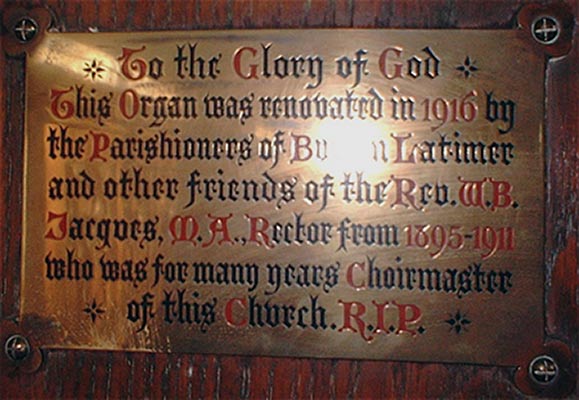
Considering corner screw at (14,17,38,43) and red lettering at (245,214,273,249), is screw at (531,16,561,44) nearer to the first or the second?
red lettering at (245,214,273,249)

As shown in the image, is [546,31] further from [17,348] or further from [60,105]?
[17,348]

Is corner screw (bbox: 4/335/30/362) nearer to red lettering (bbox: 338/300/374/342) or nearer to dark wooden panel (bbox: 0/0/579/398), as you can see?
dark wooden panel (bbox: 0/0/579/398)

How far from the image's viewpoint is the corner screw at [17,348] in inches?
51.3

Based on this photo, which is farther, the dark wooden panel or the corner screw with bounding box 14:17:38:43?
the corner screw with bounding box 14:17:38:43

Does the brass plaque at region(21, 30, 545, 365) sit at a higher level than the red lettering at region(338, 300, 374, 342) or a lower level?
higher

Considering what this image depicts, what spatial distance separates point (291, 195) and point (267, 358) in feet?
1.01

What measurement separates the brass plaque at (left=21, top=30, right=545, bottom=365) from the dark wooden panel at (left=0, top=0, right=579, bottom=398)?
25 millimetres

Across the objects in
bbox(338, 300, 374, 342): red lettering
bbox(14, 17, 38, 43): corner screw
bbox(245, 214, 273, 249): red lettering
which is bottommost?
bbox(338, 300, 374, 342): red lettering

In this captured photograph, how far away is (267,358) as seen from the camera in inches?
49.8

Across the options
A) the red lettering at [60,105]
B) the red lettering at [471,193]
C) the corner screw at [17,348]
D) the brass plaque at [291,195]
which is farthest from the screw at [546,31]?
the corner screw at [17,348]

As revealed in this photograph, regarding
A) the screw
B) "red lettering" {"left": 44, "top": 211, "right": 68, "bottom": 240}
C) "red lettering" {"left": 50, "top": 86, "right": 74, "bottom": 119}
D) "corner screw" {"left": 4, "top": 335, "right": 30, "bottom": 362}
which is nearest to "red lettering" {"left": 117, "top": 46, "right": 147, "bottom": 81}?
"red lettering" {"left": 50, "top": 86, "right": 74, "bottom": 119}

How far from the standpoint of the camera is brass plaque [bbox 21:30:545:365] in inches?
48.3

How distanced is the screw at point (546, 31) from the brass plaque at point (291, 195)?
0.8 inches

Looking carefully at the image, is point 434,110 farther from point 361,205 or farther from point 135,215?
point 135,215
